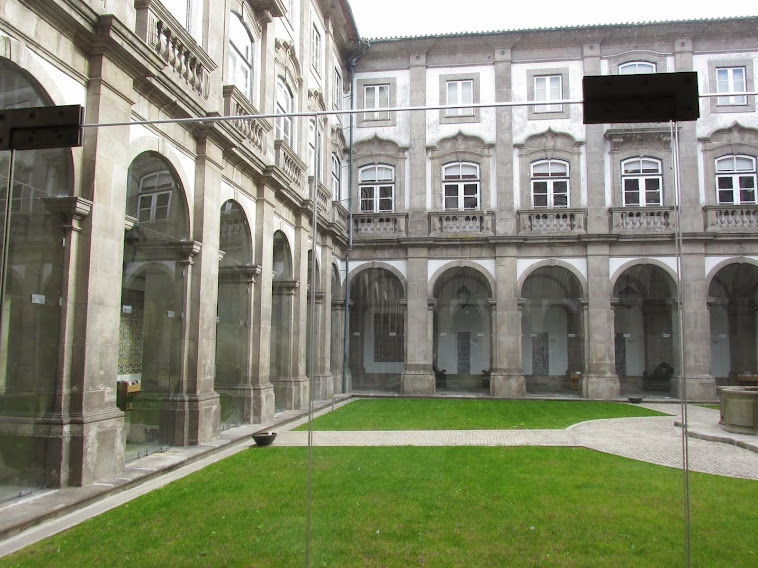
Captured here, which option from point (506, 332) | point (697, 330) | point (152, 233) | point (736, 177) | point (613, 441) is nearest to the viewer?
point (152, 233)

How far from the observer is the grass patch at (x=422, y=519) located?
5.46 metres

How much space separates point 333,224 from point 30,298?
12.8 m

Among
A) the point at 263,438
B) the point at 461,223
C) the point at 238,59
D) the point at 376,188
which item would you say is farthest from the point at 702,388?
the point at 238,59

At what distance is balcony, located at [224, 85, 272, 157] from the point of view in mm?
11812

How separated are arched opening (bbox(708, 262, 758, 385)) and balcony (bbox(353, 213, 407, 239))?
1092 cm

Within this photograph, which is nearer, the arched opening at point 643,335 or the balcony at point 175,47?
the balcony at point 175,47

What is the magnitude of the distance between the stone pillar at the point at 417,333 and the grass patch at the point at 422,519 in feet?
40.2

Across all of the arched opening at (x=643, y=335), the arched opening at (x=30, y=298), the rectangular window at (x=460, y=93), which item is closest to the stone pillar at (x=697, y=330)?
the arched opening at (x=643, y=335)

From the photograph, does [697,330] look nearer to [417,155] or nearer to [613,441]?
[613,441]

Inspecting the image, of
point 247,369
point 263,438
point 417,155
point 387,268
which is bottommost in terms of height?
point 263,438

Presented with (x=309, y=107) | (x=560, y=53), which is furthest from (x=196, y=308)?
(x=560, y=53)

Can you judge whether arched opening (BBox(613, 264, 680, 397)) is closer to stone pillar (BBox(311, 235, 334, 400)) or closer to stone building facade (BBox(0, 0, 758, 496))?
stone building facade (BBox(0, 0, 758, 496))

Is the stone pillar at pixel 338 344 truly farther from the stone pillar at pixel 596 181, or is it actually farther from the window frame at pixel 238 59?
the window frame at pixel 238 59

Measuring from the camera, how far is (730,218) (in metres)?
20.6
